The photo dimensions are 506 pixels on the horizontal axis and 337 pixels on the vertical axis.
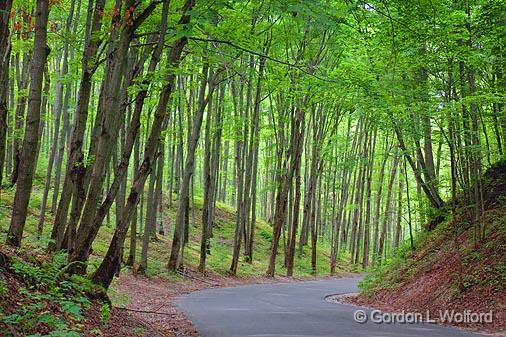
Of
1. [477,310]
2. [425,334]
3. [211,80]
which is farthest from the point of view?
[211,80]

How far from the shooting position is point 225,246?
108ft

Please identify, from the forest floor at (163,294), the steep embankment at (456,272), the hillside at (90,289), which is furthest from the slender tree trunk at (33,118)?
the steep embankment at (456,272)

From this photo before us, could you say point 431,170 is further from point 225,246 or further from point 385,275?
point 225,246

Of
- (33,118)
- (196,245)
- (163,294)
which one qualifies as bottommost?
(163,294)

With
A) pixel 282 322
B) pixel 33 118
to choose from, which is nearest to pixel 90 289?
pixel 33 118

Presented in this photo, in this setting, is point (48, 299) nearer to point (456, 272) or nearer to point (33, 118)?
point (33, 118)

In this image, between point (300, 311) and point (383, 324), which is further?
point (300, 311)

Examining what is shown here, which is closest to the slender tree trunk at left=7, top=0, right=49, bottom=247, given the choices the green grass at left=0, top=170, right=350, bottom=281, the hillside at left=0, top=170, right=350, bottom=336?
the hillside at left=0, top=170, right=350, bottom=336

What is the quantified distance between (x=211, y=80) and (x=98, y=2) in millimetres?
11165

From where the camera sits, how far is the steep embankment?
11586mm

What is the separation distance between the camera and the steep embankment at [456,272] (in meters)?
11.6

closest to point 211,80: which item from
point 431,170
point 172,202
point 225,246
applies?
point 431,170

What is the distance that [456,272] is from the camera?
1327 centimetres

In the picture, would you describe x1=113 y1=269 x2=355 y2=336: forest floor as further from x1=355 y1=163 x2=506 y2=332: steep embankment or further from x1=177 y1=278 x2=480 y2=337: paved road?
x1=355 y1=163 x2=506 y2=332: steep embankment
